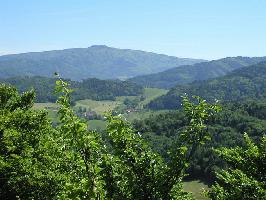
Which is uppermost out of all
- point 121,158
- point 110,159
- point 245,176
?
point 121,158

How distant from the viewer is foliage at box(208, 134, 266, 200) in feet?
61.2

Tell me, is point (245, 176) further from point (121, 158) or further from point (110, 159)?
point (121, 158)

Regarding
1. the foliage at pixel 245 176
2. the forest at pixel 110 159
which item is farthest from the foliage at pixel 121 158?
the foliage at pixel 245 176

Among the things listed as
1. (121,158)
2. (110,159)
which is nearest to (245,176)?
(110,159)

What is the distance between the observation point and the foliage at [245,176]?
61.2 ft

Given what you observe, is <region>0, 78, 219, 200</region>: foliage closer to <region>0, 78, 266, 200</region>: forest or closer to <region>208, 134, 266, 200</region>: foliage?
<region>0, 78, 266, 200</region>: forest

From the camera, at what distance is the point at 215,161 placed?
552 feet

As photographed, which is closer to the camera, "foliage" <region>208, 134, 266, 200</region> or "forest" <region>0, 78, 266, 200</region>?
"forest" <region>0, 78, 266, 200</region>

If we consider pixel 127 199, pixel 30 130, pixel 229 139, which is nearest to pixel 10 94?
pixel 30 130

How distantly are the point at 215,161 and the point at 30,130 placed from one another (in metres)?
144

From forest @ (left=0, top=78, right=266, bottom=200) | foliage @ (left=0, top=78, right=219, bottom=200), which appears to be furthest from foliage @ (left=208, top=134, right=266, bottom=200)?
foliage @ (left=0, top=78, right=219, bottom=200)

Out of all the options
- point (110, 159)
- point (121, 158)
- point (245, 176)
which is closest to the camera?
point (121, 158)

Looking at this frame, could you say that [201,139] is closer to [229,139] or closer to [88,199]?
[88,199]

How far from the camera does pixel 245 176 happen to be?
64.6ft
